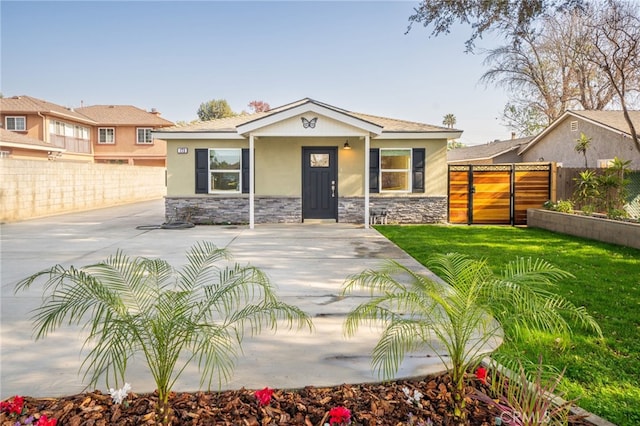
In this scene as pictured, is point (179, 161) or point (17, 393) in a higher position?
point (179, 161)

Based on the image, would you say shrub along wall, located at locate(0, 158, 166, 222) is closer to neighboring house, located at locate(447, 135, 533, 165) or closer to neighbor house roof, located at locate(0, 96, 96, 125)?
neighbor house roof, located at locate(0, 96, 96, 125)

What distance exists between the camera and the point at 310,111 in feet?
39.6

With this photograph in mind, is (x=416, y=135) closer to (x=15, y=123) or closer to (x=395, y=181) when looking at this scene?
(x=395, y=181)

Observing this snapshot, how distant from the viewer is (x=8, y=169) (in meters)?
13.4

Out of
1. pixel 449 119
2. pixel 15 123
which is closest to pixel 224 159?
pixel 15 123

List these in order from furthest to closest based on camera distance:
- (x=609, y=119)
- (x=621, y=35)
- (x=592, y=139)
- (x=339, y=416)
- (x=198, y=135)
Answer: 1. (x=592, y=139)
2. (x=609, y=119)
3. (x=198, y=135)
4. (x=621, y=35)
5. (x=339, y=416)

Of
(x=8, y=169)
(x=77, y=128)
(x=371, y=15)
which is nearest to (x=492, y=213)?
(x=371, y=15)

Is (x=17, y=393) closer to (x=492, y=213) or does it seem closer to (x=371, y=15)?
(x=492, y=213)

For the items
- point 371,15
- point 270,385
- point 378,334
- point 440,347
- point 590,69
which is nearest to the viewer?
point 270,385

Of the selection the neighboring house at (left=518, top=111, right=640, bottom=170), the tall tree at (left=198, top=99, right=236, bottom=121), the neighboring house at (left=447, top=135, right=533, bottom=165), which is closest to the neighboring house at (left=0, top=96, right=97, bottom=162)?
the tall tree at (left=198, top=99, right=236, bottom=121)

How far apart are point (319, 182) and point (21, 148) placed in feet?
62.5

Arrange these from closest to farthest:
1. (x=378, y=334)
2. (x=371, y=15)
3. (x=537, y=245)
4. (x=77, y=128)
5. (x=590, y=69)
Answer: (x=378, y=334)
(x=537, y=245)
(x=371, y=15)
(x=590, y=69)
(x=77, y=128)

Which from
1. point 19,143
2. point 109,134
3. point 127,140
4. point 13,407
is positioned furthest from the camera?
point 109,134

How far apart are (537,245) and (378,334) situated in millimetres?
6892
